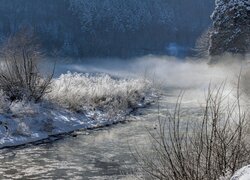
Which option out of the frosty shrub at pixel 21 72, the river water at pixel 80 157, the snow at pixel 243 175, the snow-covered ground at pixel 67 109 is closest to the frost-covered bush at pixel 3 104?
the snow-covered ground at pixel 67 109

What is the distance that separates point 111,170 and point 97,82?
1993 cm

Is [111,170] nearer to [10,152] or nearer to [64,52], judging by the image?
[10,152]

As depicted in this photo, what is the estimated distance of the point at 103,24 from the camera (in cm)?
12681

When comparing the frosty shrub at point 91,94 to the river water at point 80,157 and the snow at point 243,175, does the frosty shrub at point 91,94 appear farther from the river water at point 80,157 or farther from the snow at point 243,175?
the snow at point 243,175

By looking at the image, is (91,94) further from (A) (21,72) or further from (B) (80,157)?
(B) (80,157)

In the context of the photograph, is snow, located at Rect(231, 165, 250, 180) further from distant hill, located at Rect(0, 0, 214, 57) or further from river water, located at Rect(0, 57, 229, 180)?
distant hill, located at Rect(0, 0, 214, 57)

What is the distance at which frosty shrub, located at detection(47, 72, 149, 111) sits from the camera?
2727 cm

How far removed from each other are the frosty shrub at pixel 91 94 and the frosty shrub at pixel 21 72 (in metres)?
1.00

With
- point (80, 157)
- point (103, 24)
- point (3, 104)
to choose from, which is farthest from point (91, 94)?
point (103, 24)

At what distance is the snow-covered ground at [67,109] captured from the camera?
21.6 m

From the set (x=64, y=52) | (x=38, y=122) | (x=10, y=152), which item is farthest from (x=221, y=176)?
(x=64, y=52)

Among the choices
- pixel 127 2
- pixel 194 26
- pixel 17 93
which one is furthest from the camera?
pixel 194 26

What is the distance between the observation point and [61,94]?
27.5 meters

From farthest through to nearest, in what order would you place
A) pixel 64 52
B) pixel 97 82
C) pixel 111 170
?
pixel 64 52, pixel 97 82, pixel 111 170
